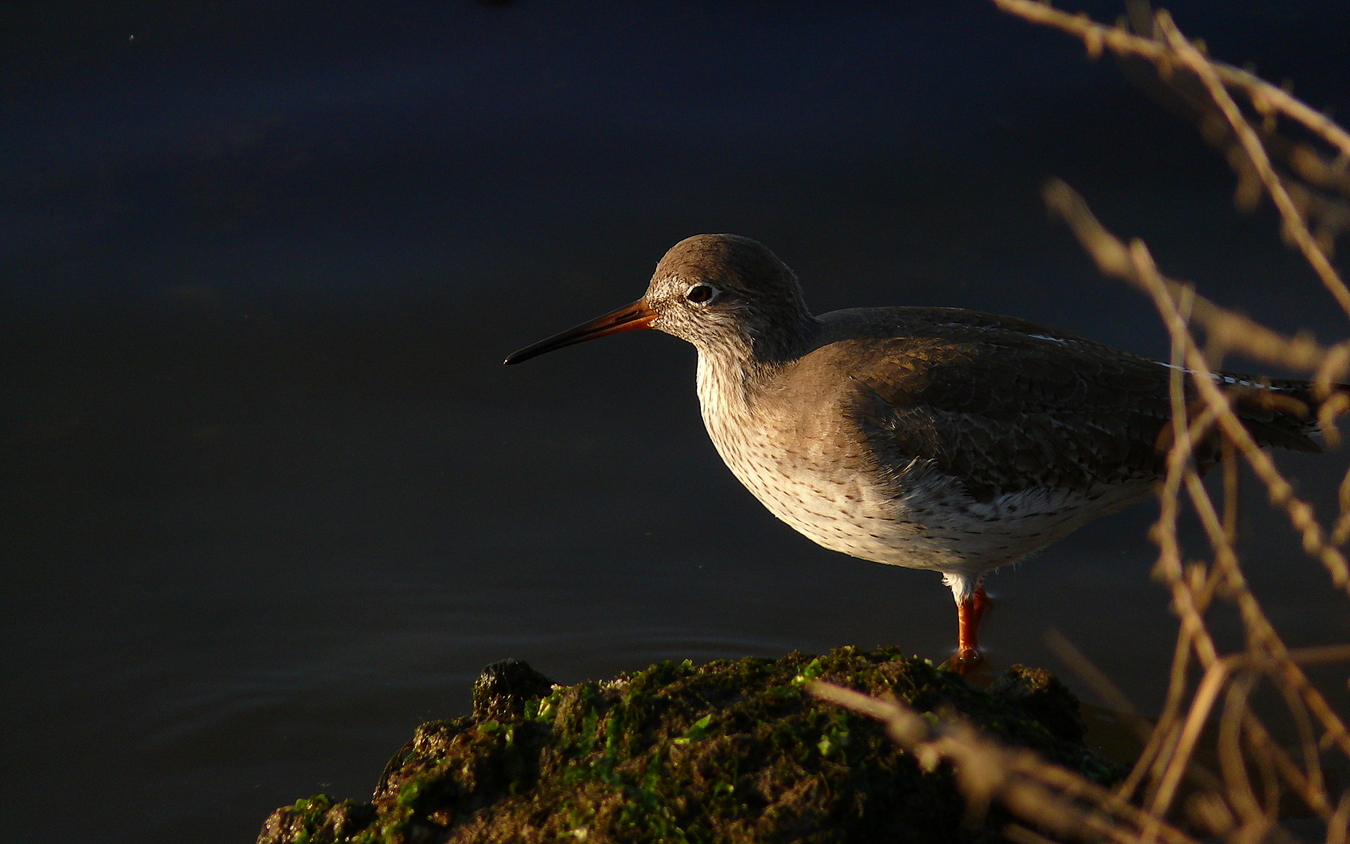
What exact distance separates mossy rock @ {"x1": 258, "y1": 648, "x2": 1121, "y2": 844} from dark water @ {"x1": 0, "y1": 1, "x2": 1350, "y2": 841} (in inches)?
64.3

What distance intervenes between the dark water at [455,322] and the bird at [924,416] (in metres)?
0.82

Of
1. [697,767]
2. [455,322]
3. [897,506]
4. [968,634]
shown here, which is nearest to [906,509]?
[897,506]

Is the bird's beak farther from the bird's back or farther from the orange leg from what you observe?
the orange leg

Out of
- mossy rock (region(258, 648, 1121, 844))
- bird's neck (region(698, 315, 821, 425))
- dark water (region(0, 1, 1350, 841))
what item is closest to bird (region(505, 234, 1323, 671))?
bird's neck (region(698, 315, 821, 425))

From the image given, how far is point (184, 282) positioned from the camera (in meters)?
8.48

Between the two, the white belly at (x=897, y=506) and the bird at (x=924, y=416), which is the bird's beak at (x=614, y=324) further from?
the white belly at (x=897, y=506)

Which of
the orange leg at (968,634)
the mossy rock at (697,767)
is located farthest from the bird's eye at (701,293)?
the mossy rock at (697,767)

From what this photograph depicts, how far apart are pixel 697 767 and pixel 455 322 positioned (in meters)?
5.14

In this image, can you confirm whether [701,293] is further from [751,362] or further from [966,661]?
[966,661]

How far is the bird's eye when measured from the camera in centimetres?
668

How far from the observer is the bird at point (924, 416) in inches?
240

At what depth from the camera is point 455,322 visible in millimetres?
8492

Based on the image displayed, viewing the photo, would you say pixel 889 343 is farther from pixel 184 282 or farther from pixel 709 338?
pixel 184 282

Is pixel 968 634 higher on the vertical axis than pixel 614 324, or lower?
lower
